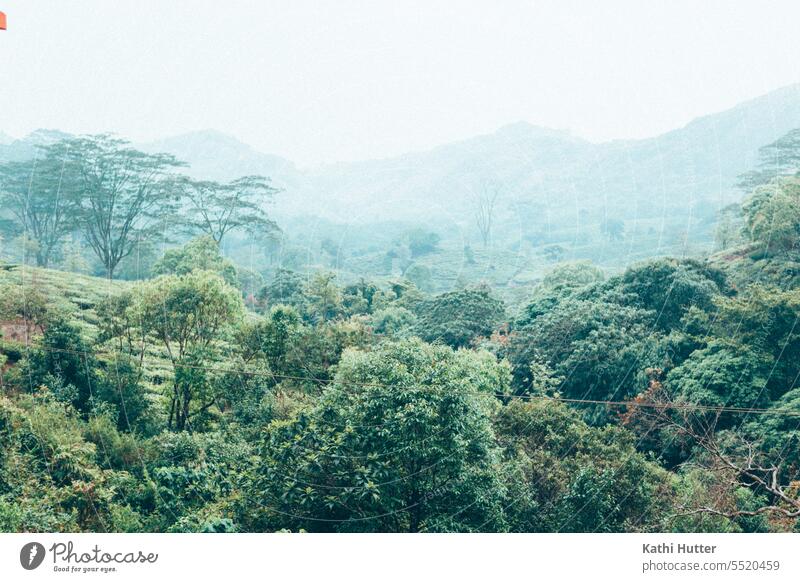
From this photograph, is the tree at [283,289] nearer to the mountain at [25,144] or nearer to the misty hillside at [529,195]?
the misty hillside at [529,195]

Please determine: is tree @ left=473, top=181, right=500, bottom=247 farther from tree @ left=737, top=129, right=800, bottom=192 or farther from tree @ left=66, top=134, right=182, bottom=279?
tree @ left=66, top=134, right=182, bottom=279

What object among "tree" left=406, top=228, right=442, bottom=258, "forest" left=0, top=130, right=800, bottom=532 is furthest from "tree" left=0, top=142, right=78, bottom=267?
"tree" left=406, top=228, right=442, bottom=258

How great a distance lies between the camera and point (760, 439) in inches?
246

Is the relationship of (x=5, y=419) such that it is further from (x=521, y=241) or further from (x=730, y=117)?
(x=730, y=117)

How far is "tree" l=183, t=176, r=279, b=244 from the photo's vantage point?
1025 centimetres

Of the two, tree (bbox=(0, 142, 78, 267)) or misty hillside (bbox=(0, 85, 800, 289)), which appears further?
misty hillside (bbox=(0, 85, 800, 289))

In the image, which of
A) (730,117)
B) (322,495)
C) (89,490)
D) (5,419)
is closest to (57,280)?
(5,419)

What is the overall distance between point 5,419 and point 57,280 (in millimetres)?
3673
